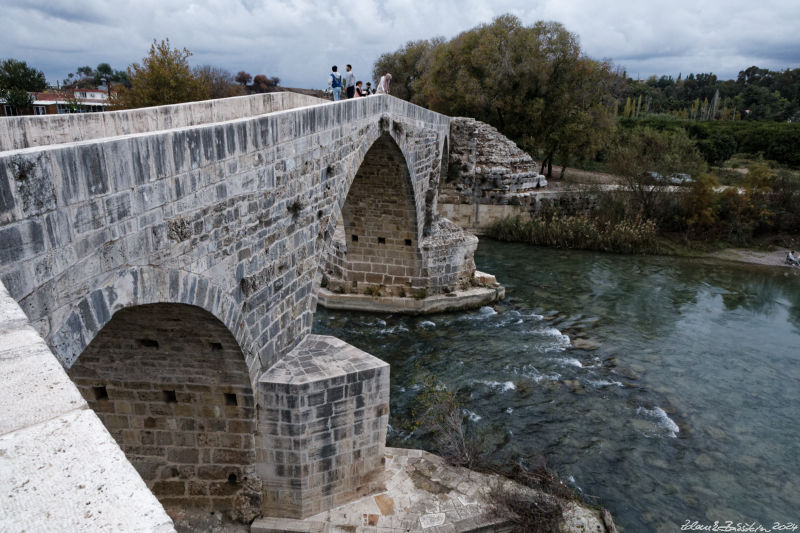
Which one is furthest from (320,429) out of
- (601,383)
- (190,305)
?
(601,383)

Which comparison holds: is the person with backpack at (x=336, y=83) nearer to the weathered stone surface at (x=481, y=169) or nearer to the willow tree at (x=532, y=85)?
the weathered stone surface at (x=481, y=169)

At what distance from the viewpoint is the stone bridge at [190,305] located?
2.73 metres

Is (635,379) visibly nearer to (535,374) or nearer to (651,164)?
(535,374)

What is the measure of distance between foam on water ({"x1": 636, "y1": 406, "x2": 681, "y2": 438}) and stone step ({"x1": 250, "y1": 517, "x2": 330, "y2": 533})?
554 cm

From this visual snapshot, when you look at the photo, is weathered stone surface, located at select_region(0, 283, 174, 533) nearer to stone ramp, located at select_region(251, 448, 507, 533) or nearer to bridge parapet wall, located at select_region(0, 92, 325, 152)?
bridge parapet wall, located at select_region(0, 92, 325, 152)

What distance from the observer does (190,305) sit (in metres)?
4.55

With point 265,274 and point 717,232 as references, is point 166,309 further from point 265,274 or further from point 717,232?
point 717,232

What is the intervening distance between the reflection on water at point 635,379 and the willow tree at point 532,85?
32.1 ft

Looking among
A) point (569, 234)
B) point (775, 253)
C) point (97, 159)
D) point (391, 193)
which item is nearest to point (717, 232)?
point (775, 253)

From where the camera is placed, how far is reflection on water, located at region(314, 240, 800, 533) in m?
7.55

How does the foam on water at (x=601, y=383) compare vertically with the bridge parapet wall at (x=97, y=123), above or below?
below

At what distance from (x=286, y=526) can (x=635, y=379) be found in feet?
22.9

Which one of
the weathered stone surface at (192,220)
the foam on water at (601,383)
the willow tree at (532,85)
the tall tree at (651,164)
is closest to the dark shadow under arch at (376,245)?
the weathered stone surface at (192,220)

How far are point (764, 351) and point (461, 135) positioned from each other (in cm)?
1379
